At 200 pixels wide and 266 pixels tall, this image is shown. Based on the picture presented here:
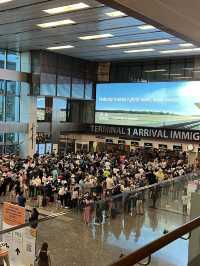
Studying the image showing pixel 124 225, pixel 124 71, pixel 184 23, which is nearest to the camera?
pixel 184 23

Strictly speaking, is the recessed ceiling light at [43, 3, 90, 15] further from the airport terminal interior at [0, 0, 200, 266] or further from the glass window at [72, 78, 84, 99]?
the glass window at [72, 78, 84, 99]

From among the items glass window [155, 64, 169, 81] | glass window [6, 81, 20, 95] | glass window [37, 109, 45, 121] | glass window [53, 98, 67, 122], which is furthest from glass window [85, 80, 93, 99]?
glass window [6, 81, 20, 95]

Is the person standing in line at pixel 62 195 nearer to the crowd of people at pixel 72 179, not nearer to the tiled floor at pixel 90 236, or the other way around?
the crowd of people at pixel 72 179

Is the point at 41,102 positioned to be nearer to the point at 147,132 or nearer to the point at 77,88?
the point at 77,88

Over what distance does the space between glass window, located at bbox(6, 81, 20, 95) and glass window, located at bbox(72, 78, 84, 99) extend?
5173 millimetres

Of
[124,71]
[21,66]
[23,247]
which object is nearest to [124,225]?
[23,247]

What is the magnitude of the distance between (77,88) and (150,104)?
669 cm

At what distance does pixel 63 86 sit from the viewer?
99.6 ft

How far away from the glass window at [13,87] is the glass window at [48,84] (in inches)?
80.3

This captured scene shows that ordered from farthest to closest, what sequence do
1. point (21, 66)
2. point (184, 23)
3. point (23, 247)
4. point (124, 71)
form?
point (124, 71)
point (21, 66)
point (23, 247)
point (184, 23)

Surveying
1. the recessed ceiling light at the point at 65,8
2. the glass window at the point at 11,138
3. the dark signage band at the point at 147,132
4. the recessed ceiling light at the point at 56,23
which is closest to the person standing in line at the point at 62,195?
the recessed ceiling light at the point at 65,8

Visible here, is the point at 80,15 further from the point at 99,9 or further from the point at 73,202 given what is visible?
the point at 73,202

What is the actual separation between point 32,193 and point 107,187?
361cm

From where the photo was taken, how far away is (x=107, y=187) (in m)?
17.2
